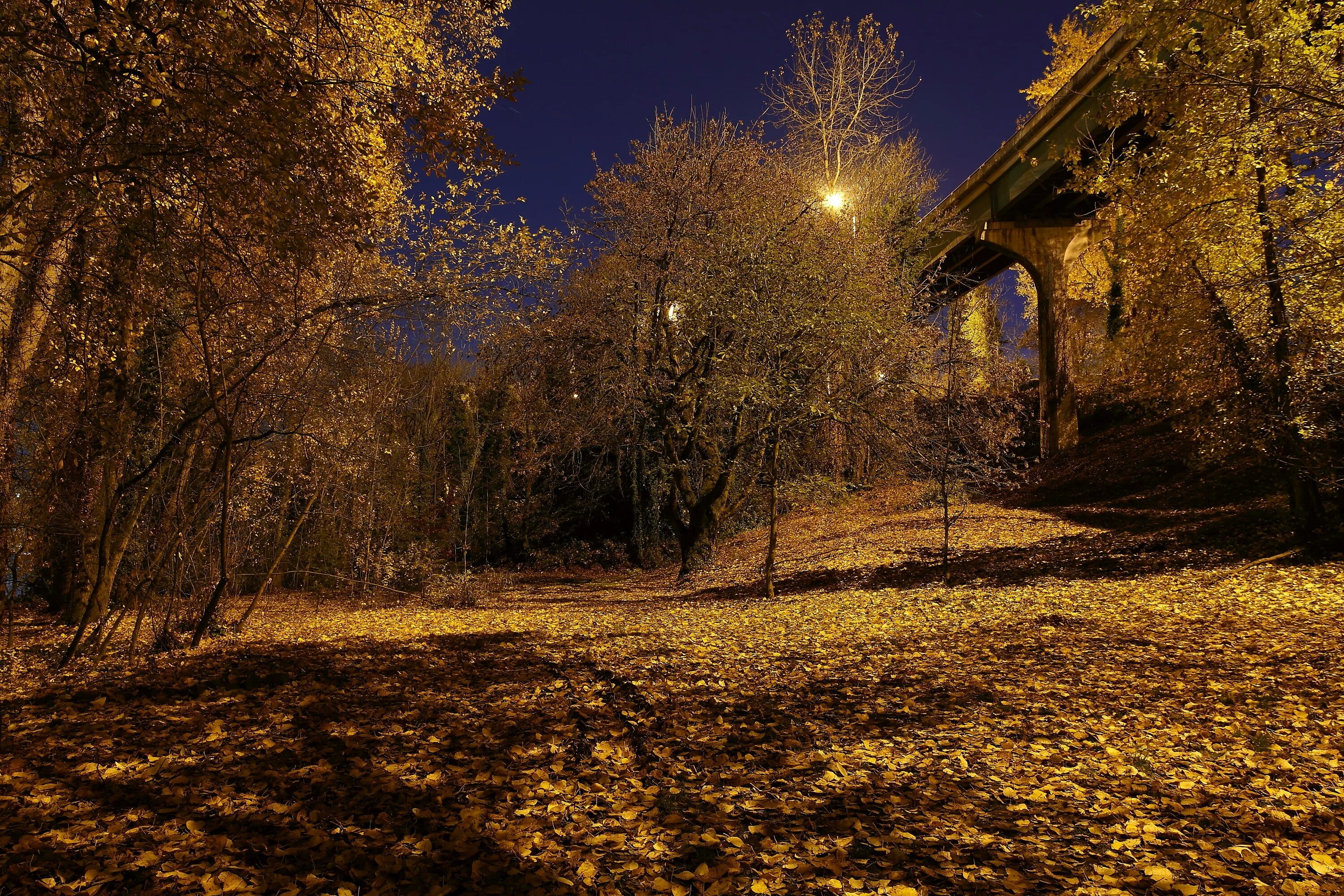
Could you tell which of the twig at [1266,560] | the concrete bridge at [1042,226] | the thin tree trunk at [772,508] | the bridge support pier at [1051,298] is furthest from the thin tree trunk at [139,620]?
the bridge support pier at [1051,298]

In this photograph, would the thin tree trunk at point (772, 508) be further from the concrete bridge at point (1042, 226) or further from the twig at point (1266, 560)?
the concrete bridge at point (1042, 226)

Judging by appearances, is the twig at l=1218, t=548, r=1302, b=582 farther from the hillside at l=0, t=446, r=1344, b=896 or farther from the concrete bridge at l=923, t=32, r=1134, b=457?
the concrete bridge at l=923, t=32, r=1134, b=457

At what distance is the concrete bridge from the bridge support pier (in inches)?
0.8

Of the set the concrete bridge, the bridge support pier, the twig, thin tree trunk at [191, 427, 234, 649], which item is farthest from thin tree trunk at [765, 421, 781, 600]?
the bridge support pier

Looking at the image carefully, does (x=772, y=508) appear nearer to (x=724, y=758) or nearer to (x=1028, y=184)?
(x=724, y=758)

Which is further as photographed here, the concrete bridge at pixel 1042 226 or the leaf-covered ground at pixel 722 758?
the concrete bridge at pixel 1042 226

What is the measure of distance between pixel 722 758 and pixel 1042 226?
23.6 meters

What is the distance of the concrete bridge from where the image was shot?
20.7 metres

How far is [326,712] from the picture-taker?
214 inches

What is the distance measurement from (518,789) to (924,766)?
259cm

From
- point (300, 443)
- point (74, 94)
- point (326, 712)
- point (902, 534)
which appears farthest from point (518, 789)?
point (902, 534)

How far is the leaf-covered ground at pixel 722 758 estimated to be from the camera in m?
3.43

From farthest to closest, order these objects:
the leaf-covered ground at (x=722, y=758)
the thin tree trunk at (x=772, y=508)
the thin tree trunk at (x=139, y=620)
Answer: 1. the thin tree trunk at (x=772, y=508)
2. the thin tree trunk at (x=139, y=620)
3. the leaf-covered ground at (x=722, y=758)

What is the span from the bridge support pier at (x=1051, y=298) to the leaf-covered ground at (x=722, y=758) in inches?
550
